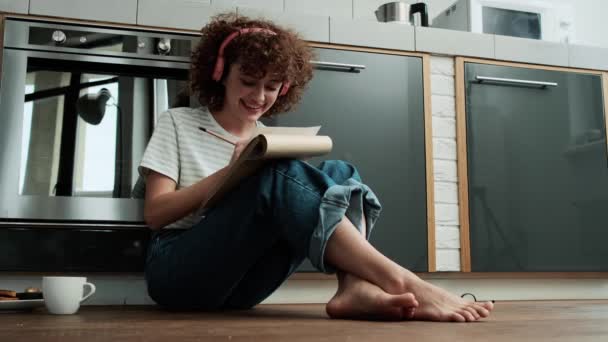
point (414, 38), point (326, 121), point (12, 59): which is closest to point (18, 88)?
point (12, 59)

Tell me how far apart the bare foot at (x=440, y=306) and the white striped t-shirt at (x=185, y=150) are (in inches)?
22.0

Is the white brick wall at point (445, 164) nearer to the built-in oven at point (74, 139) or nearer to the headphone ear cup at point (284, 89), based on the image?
the headphone ear cup at point (284, 89)

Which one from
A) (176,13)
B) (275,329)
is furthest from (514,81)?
(275,329)

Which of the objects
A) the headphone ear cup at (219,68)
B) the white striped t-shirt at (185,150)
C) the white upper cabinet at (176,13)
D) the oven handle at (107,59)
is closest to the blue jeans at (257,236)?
the white striped t-shirt at (185,150)

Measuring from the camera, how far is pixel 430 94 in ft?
7.73

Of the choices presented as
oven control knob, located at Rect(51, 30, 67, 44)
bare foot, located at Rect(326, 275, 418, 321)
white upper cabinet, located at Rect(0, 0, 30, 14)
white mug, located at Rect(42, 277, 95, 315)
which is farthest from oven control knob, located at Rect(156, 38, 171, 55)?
bare foot, located at Rect(326, 275, 418, 321)

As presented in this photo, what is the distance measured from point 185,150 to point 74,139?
0.56 metres

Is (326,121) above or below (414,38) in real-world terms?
below

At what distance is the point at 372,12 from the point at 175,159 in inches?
68.0

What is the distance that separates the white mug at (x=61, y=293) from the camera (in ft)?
4.65

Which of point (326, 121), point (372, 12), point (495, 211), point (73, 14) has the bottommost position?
point (495, 211)

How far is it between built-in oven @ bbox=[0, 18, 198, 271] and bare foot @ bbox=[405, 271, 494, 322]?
1.06 m

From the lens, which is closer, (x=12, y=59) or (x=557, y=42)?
(x=12, y=59)

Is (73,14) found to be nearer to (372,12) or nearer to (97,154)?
(97,154)
